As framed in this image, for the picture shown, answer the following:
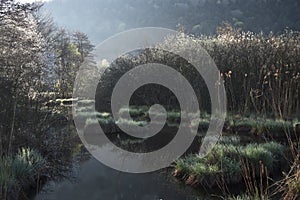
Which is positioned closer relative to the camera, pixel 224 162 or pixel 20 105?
pixel 224 162

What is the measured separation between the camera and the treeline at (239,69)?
10625mm

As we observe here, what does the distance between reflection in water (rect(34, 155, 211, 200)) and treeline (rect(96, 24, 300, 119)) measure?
4790mm

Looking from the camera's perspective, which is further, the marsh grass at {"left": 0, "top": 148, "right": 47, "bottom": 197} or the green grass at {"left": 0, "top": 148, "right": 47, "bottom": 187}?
the green grass at {"left": 0, "top": 148, "right": 47, "bottom": 187}

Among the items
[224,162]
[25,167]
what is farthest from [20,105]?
[224,162]

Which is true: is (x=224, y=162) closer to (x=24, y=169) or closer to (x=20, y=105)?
(x=24, y=169)

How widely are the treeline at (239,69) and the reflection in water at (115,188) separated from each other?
4.79 meters

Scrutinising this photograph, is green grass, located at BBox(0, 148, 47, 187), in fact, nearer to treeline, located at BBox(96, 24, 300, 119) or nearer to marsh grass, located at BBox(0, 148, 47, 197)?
marsh grass, located at BBox(0, 148, 47, 197)

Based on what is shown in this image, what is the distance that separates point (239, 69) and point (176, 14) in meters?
44.3

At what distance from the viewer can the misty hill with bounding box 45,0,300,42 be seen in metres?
39.6

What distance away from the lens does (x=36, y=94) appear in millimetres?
6793

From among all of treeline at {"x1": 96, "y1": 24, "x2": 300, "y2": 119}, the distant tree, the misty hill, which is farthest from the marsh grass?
the misty hill

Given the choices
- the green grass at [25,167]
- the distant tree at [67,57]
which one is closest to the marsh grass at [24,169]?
the green grass at [25,167]

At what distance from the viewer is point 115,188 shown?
539cm

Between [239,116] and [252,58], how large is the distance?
112 inches
